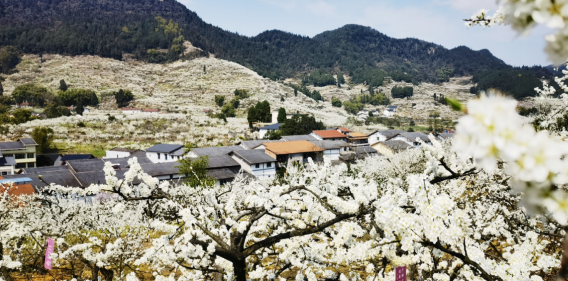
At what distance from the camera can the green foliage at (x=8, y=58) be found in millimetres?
103562

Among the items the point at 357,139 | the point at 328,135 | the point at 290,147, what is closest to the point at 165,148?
the point at 290,147

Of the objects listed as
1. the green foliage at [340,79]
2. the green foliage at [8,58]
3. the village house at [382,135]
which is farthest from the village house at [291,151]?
the green foliage at [340,79]

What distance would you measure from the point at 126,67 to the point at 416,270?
444ft

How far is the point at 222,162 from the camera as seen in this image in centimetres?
2950

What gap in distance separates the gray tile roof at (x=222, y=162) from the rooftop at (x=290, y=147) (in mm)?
5489

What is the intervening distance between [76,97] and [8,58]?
56368 mm

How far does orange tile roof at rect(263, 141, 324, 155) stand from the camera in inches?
1354

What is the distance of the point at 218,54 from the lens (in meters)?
152

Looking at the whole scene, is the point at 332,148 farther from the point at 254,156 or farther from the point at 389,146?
the point at 254,156

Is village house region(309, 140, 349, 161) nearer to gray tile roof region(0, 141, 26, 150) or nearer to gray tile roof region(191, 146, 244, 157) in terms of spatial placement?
gray tile roof region(191, 146, 244, 157)

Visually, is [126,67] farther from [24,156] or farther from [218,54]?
[24,156]

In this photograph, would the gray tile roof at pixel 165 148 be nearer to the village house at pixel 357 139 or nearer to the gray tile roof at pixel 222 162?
the gray tile roof at pixel 222 162

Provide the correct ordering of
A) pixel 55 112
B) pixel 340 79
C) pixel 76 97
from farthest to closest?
pixel 340 79 < pixel 76 97 < pixel 55 112

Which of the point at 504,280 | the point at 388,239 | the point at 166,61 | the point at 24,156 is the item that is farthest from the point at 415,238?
the point at 166,61
